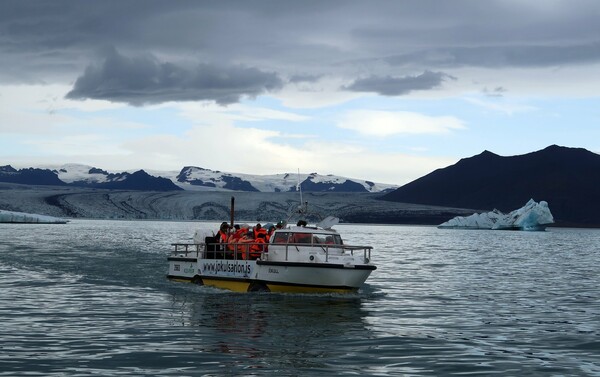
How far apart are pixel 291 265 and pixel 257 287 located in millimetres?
2117

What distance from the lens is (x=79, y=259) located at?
51.8 m

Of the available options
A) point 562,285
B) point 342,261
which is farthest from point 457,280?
point 342,261

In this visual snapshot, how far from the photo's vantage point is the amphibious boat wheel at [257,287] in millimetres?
30375

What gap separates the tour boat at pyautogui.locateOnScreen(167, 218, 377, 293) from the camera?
29.0 metres

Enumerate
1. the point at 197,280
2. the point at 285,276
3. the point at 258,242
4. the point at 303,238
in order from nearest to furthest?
the point at 285,276 → the point at 303,238 → the point at 258,242 → the point at 197,280

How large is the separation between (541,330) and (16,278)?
24338mm

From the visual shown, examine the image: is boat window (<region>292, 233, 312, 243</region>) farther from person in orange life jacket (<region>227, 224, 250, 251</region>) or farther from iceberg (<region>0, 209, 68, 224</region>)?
iceberg (<region>0, 209, 68, 224</region>)

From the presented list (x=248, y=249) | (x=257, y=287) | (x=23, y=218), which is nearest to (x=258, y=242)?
(x=248, y=249)

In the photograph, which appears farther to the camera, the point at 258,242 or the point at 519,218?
the point at 519,218

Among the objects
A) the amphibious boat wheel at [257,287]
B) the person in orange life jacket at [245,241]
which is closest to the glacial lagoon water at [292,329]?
the amphibious boat wheel at [257,287]

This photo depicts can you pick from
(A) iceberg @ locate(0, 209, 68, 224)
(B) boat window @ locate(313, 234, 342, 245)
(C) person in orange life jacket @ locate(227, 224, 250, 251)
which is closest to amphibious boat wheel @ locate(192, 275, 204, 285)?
(C) person in orange life jacket @ locate(227, 224, 250, 251)

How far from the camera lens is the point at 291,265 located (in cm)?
2927

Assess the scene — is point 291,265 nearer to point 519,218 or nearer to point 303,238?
point 303,238

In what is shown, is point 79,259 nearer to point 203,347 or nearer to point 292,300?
point 292,300
